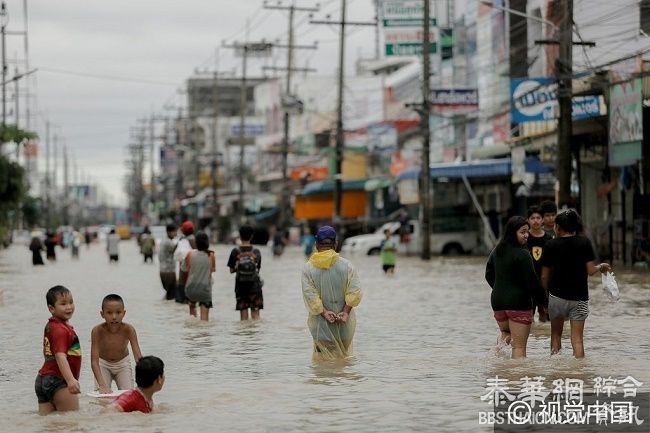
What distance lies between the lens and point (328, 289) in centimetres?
1493

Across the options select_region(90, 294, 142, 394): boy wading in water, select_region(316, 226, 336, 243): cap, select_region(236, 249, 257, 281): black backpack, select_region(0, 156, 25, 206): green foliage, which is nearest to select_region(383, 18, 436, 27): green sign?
select_region(0, 156, 25, 206): green foliage

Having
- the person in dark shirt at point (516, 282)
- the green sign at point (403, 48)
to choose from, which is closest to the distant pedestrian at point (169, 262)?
the person in dark shirt at point (516, 282)

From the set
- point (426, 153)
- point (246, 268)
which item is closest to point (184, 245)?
point (246, 268)

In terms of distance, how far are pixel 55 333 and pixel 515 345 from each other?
18.2 ft

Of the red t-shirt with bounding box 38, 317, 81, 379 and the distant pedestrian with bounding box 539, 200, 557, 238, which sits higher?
the distant pedestrian with bounding box 539, 200, 557, 238

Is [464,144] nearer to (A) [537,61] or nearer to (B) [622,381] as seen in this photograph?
(A) [537,61]

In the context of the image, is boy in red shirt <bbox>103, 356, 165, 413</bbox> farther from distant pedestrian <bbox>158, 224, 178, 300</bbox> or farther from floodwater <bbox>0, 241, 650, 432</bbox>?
distant pedestrian <bbox>158, 224, 178, 300</bbox>

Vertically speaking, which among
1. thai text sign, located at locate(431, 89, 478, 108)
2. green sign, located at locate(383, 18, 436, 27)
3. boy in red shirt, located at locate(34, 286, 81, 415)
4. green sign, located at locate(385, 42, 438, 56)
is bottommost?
boy in red shirt, located at locate(34, 286, 81, 415)

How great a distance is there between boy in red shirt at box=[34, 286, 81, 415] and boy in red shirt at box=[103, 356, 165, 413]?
35 cm

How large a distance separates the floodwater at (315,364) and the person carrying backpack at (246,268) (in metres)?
0.45

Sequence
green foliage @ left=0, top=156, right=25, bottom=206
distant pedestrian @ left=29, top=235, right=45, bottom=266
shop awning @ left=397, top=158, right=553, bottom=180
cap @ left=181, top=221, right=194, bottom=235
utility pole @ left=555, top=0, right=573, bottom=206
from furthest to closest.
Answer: green foliage @ left=0, top=156, right=25, bottom=206 → distant pedestrian @ left=29, top=235, right=45, bottom=266 → shop awning @ left=397, top=158, right=553, bottom=180 → utility pole @ left=555, top=0, right=573, bottom=206 → cap @ left=181, top=221, right=194, bottom=235

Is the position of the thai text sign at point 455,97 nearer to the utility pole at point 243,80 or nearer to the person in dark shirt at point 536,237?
the utility pole at point 243,80

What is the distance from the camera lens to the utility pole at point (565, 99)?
32.8 m

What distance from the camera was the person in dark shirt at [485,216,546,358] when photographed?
569 inches
